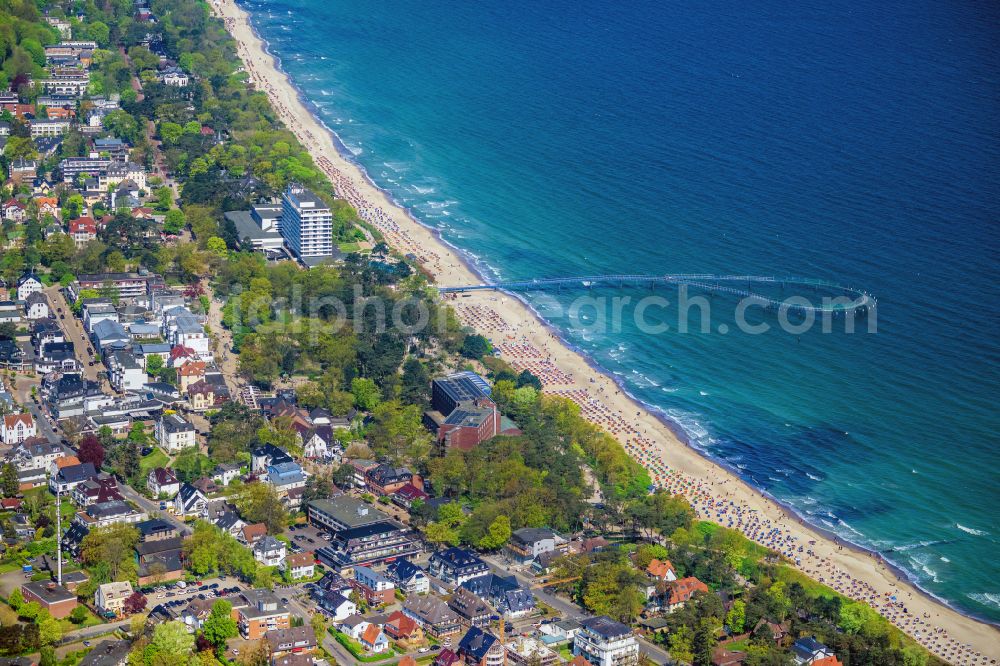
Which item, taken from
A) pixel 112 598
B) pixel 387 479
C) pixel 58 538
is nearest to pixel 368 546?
pixel 387 479

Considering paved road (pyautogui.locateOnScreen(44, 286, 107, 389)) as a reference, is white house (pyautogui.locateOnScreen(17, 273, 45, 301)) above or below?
above

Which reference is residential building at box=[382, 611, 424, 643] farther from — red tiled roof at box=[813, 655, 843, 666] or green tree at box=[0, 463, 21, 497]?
green tree at box=[0, 463, 21, 497]

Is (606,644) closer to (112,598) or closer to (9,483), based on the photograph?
(112,598)

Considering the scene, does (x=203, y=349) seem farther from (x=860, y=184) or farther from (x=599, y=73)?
(x=599, y=73)

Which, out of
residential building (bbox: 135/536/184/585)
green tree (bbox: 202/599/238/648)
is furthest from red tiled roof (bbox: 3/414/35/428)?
green tree (bbox: 202/599/238/648)

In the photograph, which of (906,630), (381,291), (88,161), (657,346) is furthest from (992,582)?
(88,161)
